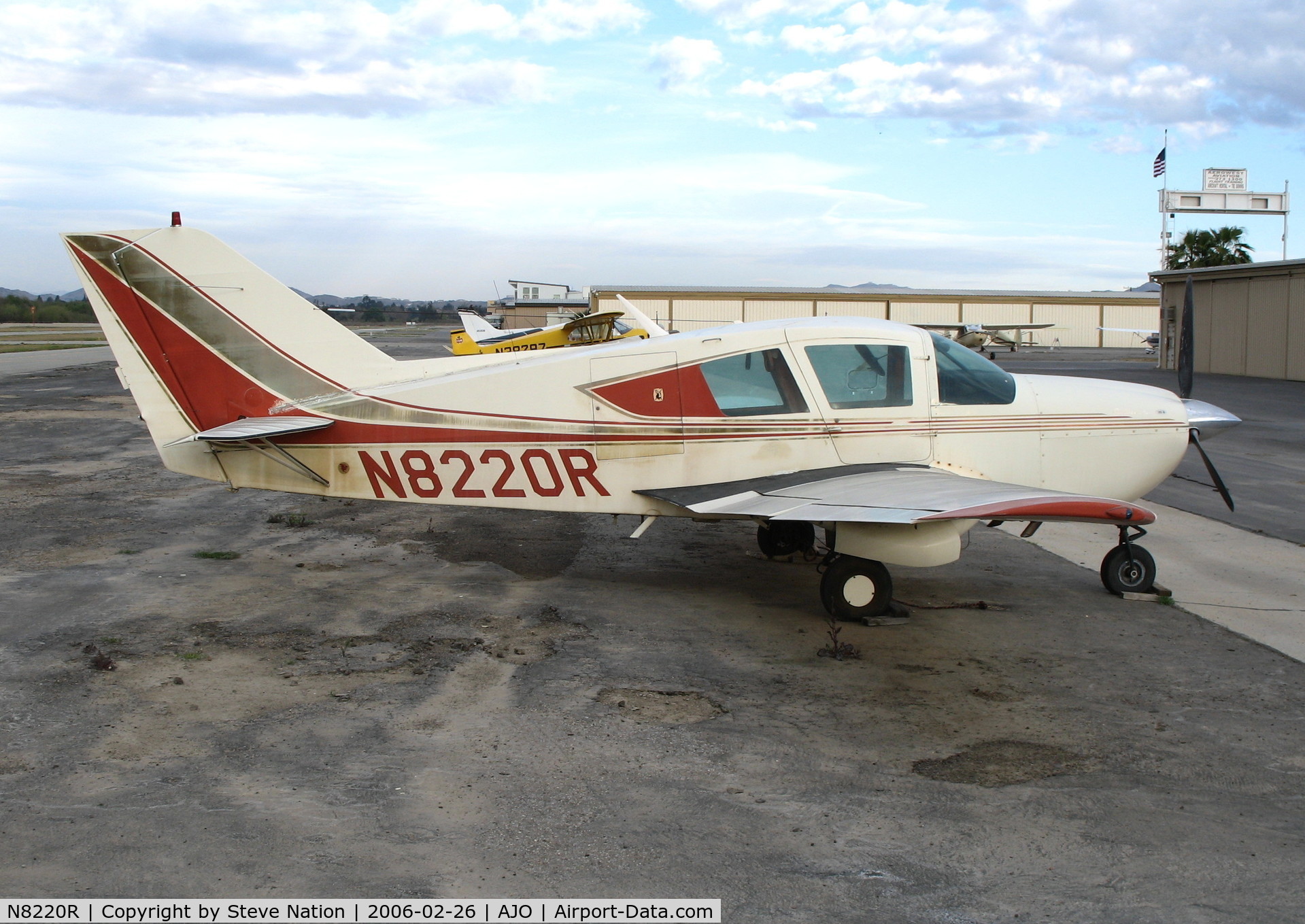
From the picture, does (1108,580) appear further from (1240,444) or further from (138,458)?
(138,458)

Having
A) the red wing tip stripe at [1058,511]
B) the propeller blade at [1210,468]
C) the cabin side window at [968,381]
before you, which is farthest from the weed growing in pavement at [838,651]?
the propeller blade at [1210,468]

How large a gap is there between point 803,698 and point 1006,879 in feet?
6.57

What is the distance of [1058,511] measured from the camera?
6.11m

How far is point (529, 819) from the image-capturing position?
13.9 ft

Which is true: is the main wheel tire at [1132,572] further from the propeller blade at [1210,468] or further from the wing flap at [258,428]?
the wing flap at [258,428]

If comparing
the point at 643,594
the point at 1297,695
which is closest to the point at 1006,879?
the point at 1297,695

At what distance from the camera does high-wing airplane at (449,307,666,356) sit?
30266 millimetres

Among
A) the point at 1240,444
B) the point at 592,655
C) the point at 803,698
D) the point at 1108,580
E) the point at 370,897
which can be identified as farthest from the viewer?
the point at 1240,444

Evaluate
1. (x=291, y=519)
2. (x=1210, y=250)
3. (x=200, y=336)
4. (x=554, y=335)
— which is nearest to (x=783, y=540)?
(x=200, y=336)

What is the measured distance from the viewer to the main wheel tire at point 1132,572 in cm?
789

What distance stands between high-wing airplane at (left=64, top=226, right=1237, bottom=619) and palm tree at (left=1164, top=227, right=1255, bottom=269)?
58.3 m
